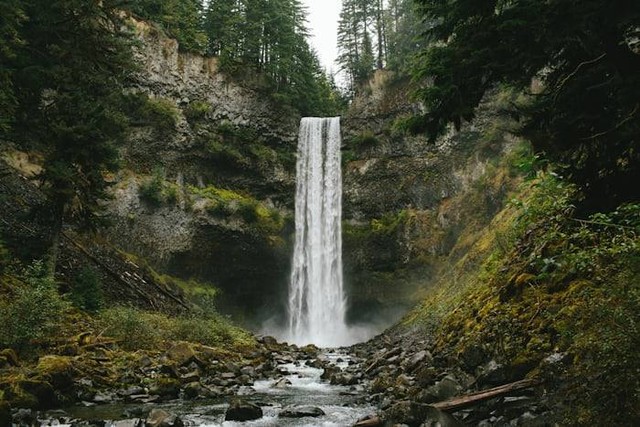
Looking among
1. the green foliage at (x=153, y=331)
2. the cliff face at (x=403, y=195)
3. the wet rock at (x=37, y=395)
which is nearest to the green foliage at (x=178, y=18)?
the cliff face at (x=403, y=195)

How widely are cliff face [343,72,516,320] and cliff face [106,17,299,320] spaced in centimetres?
545

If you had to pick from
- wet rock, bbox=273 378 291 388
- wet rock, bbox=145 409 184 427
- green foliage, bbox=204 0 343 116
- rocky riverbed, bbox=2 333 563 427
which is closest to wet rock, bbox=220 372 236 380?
rocky riverbed, bbox=2 333 563 427

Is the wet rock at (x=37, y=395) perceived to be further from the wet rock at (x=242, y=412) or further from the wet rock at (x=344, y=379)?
the wet rock at (x=344, y=379)

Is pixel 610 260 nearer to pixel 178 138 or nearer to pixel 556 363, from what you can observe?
pixel 556 363

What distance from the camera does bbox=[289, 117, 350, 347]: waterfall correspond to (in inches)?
1352

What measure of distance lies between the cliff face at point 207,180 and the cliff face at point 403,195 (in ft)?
17.9

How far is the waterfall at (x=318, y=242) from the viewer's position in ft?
113

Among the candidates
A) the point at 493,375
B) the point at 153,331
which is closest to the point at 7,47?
the point at 153,331

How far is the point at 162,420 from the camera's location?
725 cm

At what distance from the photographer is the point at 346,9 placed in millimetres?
50125

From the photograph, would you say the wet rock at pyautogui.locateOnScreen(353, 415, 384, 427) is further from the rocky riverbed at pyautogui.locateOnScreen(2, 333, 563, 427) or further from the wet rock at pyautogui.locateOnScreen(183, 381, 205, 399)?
the wet rock at pyautogui.locateOnScreen(183, 381, 205, 399)

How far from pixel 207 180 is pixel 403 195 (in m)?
14.9

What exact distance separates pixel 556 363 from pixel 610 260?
1.49 m

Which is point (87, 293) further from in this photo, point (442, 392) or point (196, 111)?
point (196, 111)
